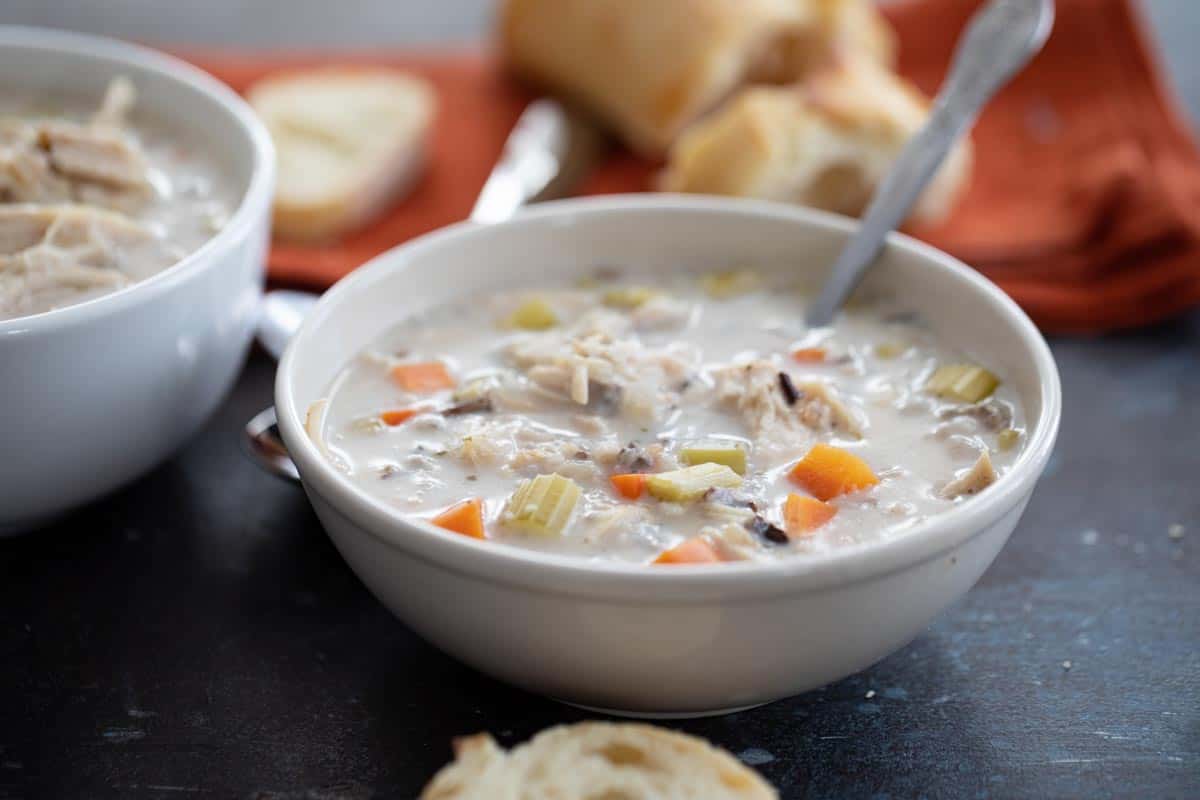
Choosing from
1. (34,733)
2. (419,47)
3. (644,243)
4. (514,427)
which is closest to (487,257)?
(644,243)

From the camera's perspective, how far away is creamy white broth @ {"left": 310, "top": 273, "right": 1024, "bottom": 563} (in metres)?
2.01

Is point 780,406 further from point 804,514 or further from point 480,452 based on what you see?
point 480,452

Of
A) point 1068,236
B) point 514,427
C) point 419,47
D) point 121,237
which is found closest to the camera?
point 514,427

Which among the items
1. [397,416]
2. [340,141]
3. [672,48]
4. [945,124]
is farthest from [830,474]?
[340,141]

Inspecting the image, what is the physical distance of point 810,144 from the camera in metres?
3.42

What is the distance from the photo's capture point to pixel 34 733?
6.70ft

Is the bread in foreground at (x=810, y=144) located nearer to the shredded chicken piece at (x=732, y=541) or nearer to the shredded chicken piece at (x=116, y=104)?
the shredded chicken piece at (x=116, y=104)

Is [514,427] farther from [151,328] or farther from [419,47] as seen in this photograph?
[419,47]

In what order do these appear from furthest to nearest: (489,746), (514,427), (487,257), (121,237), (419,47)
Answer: (419,47) → (487,257) → (121,237) → (514,427) → (489,746)

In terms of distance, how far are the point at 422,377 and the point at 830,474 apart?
741 mm

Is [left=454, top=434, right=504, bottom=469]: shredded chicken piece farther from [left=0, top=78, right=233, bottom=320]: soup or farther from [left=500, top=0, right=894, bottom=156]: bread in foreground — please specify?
[left=500, top=0, right=894, bottom=156]: bread in foreground

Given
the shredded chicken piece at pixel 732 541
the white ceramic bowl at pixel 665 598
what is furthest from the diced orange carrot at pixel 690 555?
the white ceramic bowl at pixel 665 598

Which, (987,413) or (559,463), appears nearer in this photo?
(559,463)

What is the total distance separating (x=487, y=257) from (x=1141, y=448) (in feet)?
4.44
